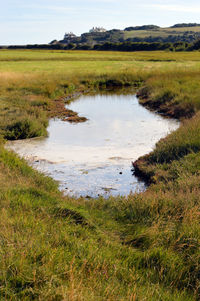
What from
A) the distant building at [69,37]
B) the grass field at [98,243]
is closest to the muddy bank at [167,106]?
the grass field at [98,243]

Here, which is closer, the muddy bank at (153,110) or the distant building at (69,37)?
the muddy bank at (153,110)

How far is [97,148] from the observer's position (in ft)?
49.5

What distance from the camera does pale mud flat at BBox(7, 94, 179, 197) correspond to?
1091cm

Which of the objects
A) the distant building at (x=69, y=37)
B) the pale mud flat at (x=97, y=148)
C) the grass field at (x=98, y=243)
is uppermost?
the distant building at (x=69, y=37)

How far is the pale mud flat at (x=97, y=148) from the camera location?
10.9 metres

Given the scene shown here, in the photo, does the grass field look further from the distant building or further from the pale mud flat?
the distant building

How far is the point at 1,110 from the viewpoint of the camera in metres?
20.3

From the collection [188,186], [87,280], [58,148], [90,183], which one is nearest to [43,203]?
[87,280]

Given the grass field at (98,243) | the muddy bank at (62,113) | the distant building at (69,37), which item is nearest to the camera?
the grass field at (98,243)

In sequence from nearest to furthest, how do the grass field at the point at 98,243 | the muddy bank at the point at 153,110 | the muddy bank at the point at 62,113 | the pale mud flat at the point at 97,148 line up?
the grass field at the point at 98,243
the pale mud flat at the point at 97,148
the muddy bank at the point at 153,110
the muddy bank at the point at 62,113

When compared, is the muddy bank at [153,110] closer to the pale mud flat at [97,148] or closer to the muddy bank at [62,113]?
the pale mud flat at [97,148]

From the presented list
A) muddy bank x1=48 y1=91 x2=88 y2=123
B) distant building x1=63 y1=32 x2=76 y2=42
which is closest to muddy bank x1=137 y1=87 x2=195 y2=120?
muddy bank x1=48 y1=91 x2=88 y2=123

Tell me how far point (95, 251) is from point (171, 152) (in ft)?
25.4

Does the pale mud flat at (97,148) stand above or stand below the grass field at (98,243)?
below
